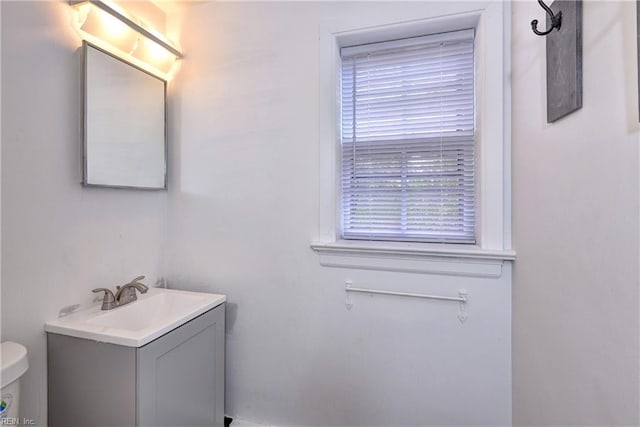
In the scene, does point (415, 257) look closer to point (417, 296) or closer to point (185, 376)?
point (417, 296)

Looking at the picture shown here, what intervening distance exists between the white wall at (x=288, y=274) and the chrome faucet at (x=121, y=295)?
1.08 feet

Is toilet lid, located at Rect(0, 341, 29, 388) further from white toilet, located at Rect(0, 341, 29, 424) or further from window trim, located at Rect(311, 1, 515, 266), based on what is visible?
window trim, located at Rect(311, 1, 515, 266)

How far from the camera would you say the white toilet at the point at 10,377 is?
91 centimetres

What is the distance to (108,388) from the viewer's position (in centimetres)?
109

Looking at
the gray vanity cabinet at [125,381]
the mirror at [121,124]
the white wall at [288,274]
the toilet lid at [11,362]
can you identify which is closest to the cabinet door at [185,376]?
the gray vanity cabinet at [125,381]

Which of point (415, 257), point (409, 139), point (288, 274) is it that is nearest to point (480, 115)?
point (409, 139)

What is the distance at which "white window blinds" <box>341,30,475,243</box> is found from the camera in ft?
4.76

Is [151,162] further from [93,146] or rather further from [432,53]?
[432,53]

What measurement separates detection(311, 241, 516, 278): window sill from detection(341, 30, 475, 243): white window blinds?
0.15 meters

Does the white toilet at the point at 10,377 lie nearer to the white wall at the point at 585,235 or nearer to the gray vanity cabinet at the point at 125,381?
the gray vanity cabinet at the point at 125,381

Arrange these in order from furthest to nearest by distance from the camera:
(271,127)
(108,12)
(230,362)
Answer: (230,362) < (271,127) < (108,12)

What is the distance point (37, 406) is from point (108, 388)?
0.36 metres

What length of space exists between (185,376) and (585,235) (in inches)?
61.2

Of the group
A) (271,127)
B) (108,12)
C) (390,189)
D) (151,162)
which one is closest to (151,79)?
(108,12)
